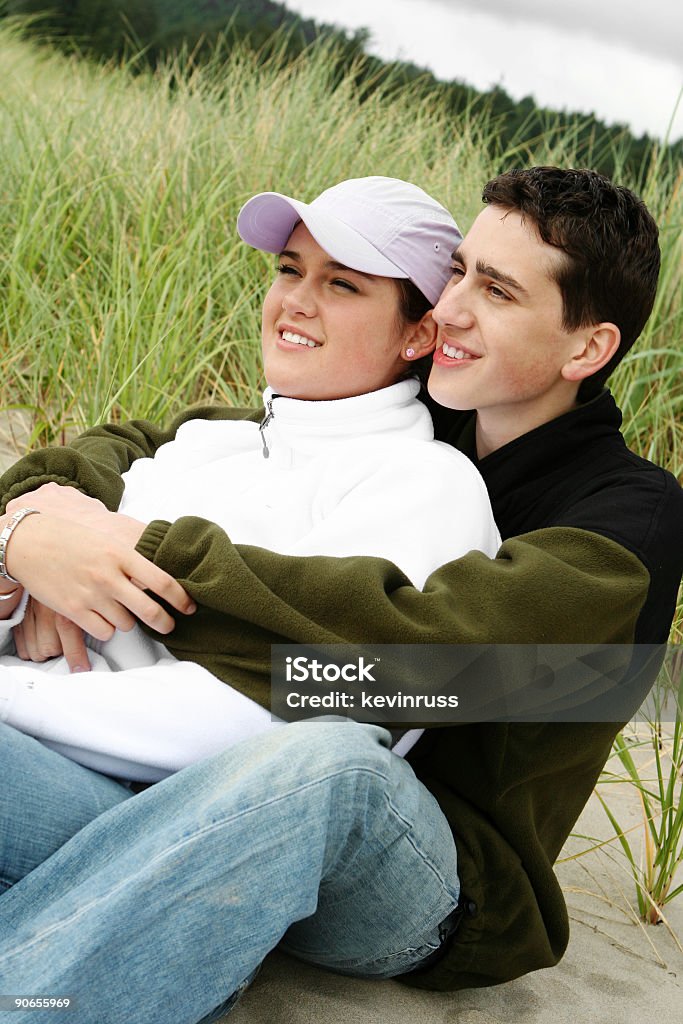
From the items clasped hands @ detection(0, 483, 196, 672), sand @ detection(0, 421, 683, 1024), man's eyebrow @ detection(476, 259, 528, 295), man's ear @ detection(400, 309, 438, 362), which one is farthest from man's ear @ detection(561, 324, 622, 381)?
sand @ detection(0, 421, 683, 1024)

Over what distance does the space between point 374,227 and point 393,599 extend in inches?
33.0

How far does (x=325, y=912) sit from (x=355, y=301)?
115 cm

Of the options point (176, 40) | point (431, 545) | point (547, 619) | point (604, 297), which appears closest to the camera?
point (547, 619)

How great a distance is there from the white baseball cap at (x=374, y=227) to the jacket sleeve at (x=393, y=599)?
0.67 m

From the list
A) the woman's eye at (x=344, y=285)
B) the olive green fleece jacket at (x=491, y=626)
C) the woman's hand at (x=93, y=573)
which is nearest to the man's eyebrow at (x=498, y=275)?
the woman's eye at (x=344, y=285)

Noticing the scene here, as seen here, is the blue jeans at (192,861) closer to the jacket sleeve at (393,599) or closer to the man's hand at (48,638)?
the jacket sleeve at (393,599)

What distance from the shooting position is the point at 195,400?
14.8 ft

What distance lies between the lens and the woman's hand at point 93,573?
186 cm

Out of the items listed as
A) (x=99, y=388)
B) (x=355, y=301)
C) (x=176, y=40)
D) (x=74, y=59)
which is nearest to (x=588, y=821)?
(x=355, y=301)

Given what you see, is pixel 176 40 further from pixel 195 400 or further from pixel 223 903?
pixel 223 903

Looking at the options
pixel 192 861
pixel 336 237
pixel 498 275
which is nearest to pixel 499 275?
pixel 498 275

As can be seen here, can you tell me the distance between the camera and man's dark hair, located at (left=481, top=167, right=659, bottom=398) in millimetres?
2111

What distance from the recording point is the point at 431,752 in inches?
77.7

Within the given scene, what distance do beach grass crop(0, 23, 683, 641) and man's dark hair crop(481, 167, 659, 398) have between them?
4.12 feet
